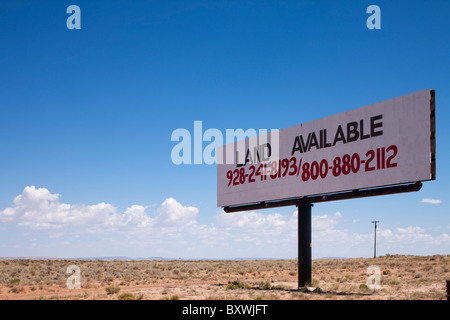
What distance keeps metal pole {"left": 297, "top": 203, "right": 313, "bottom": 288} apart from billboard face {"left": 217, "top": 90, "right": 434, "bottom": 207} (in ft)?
4.49

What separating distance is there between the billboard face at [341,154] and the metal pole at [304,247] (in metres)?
1.37

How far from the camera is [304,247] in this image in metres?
24.0

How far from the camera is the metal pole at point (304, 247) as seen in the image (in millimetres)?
24016

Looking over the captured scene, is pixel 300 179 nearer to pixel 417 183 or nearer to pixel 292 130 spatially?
pixel 292 130

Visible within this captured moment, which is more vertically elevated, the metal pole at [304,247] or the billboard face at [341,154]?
the billboard face at [341,154]

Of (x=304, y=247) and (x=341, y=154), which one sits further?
(x=304, y=247)

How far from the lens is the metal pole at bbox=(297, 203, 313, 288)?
2402 cm

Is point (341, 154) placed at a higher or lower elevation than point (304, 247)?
higher

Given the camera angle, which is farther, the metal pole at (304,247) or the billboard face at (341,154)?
the metal pole at (304,247)

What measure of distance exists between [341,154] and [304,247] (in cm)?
538
